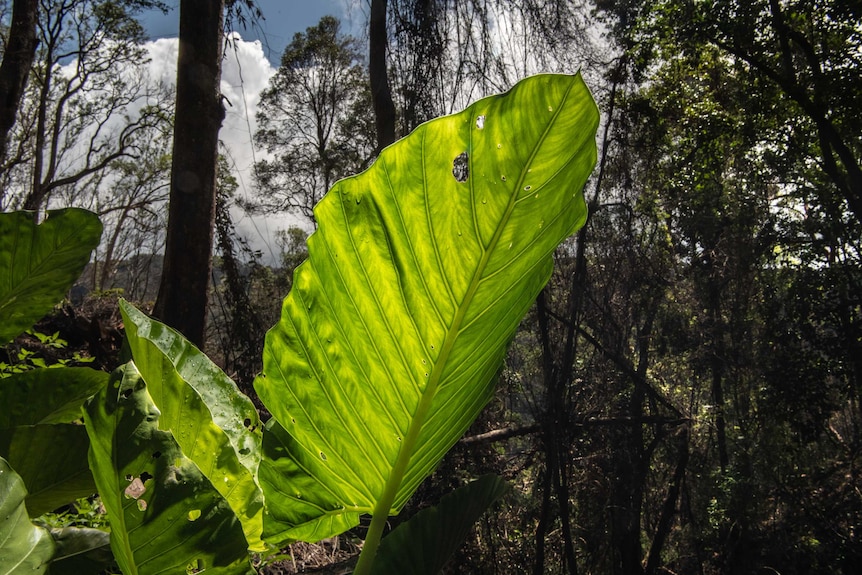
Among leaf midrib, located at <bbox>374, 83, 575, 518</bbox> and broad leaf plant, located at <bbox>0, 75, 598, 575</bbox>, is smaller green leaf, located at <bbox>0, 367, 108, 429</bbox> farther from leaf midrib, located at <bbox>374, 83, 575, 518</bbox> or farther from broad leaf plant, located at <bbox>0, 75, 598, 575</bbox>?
leaf midrib, located at <bbox>374, 83, 575, 518</bbox>

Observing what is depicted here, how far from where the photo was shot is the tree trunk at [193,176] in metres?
1.87

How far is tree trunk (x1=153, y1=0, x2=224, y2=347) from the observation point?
187 centimetres

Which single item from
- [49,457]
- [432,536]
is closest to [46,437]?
[49,457]

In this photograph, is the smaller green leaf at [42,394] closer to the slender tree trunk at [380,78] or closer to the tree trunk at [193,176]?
the tree trunk at [193,176]

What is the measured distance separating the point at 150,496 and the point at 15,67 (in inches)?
154

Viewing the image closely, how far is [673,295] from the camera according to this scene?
8281 millimetres

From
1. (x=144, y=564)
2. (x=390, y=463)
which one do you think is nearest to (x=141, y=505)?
(x=144, y=564)

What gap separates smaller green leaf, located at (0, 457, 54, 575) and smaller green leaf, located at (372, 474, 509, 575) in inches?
7.4

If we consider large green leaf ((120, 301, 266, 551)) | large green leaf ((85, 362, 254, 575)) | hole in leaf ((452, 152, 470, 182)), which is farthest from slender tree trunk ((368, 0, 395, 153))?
large green leaf ((85, 362, 254, 575))

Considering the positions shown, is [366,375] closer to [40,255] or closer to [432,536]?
[432,536]

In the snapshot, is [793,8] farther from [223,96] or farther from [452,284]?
[452,284]

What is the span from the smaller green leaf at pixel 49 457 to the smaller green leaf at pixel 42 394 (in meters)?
0.08

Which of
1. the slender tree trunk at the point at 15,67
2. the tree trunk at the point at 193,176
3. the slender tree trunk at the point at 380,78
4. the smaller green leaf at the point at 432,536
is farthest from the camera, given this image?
the slender tree trunk at the point at 15,67

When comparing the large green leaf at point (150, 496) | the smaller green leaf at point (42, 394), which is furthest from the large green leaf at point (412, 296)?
the smaller green leaf at point (42, 394)
